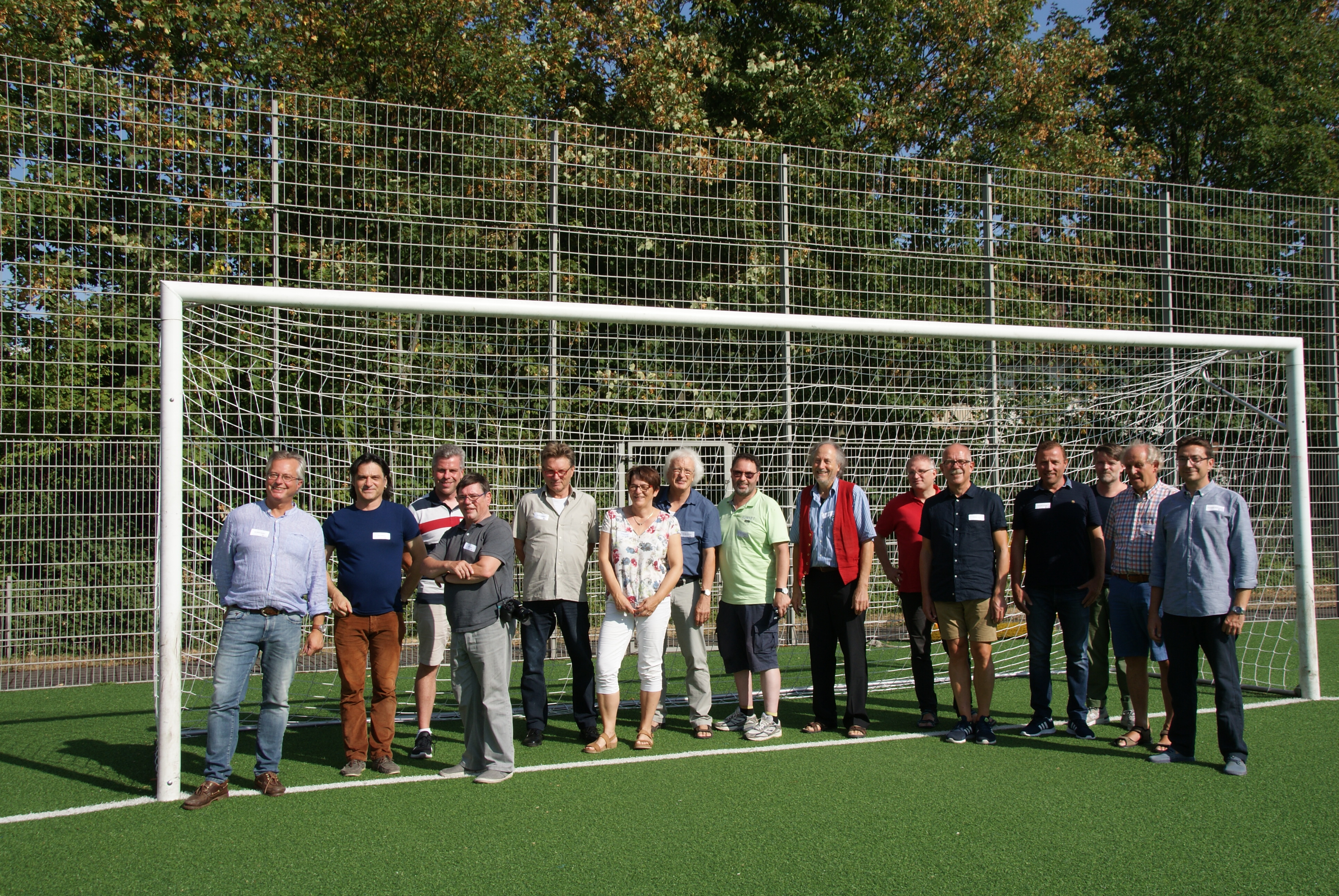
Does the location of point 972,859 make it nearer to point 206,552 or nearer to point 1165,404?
point 206,552

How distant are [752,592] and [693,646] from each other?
515 millimetres

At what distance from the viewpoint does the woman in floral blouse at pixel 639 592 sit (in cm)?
524

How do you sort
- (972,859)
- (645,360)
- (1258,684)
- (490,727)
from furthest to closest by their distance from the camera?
(645,360)
(1258,684)
(490,727)
(972,859)

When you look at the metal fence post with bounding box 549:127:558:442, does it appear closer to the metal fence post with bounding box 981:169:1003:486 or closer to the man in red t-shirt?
the man in red t-shirt

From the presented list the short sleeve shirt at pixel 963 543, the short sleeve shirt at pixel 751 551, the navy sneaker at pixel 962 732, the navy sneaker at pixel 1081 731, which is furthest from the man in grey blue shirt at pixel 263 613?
the navy sneaker at pixel 1081 731

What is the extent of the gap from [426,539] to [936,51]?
42.3ft

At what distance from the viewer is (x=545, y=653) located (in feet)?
17.6

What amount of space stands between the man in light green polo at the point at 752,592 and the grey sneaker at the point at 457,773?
1.61 meters

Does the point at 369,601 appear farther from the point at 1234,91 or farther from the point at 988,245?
the point at 1234,91

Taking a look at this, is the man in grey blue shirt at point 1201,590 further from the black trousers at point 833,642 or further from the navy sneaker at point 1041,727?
the black trousers at point 833,642

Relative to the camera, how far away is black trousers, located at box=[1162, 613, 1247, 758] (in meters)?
4.74

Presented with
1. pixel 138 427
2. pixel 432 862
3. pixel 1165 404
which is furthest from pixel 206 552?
pixel 1165 404

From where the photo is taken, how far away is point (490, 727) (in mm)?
4648

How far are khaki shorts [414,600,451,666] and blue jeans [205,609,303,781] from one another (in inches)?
31.1
